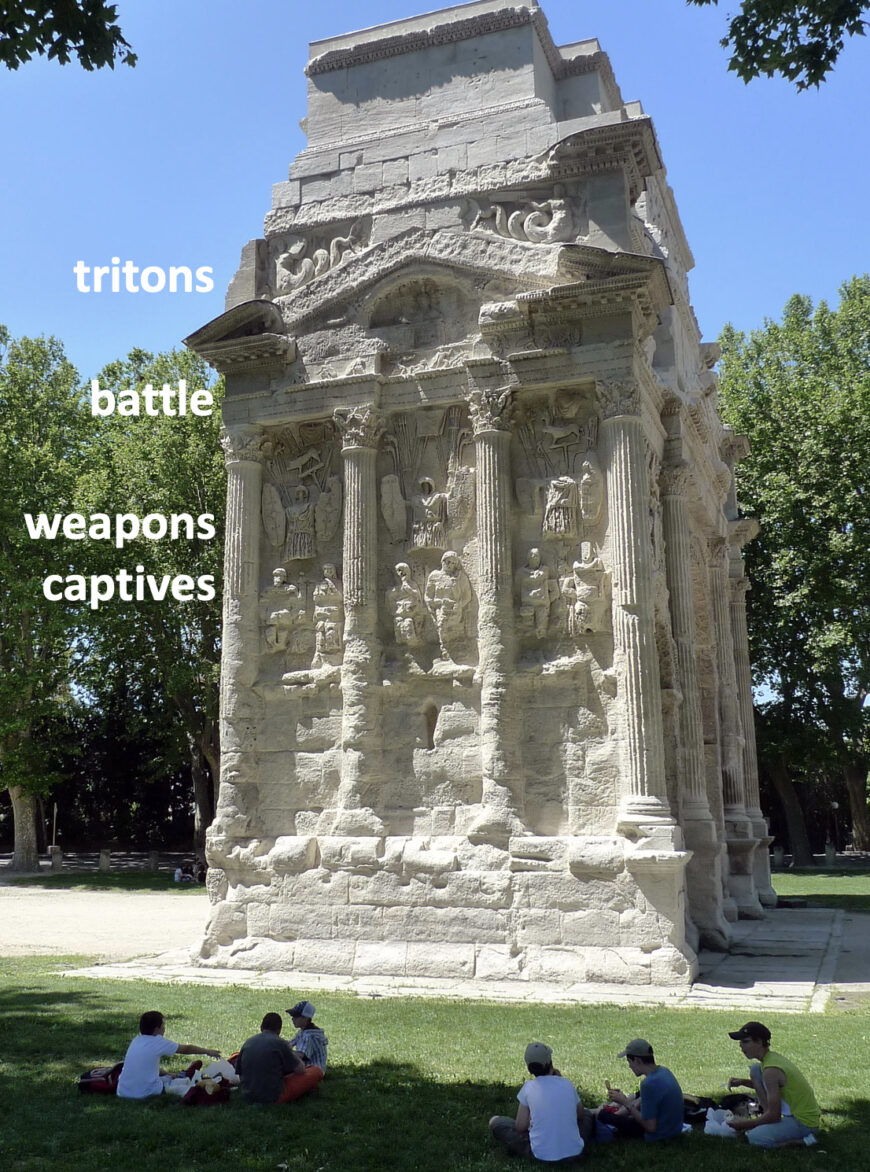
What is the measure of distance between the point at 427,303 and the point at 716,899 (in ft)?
32.0

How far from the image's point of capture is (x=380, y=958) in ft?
44.0

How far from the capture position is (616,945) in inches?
497

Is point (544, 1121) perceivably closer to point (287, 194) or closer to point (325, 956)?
point (325, 956)

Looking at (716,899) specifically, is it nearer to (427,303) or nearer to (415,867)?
(415,867)

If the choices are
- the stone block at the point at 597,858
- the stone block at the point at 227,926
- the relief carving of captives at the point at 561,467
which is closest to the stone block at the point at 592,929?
the stone block at the point at 597,858

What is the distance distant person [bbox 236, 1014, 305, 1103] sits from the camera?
7734 millimetres

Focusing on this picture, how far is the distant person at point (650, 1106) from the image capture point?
6.93 meters

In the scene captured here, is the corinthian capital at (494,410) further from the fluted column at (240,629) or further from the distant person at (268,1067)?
the distant person at (268,1067)

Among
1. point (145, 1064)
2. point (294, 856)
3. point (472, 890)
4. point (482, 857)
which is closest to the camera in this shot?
point (145, 1064)

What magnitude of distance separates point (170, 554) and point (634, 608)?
20543mm

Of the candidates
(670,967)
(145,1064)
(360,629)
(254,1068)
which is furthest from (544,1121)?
(360,629)

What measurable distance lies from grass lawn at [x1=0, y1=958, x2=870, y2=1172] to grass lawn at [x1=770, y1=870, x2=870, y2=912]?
12399 millimetres

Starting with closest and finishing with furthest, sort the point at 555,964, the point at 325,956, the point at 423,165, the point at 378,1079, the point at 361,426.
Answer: the point at 378,1079 → the point at 555,964 → the point at 325,956 → the point at 361,426 → the point at 423,165

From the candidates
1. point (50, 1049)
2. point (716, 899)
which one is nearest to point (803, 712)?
point (716, 899)
